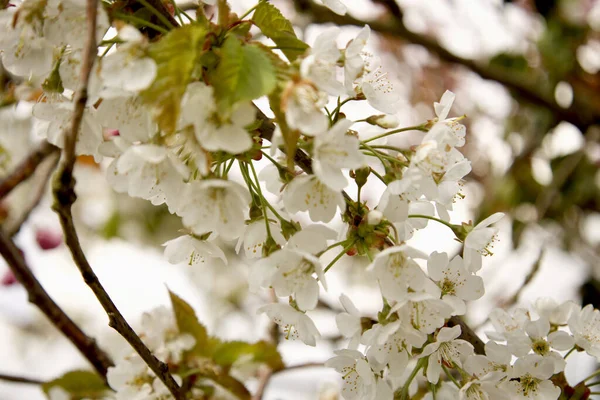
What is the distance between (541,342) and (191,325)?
0.56 m

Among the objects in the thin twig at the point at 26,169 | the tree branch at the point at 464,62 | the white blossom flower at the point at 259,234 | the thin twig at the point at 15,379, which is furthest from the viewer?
the tree branch at the point at 464,62

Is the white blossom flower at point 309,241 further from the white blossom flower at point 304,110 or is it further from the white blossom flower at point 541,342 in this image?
the white blossom flower at point 541,342

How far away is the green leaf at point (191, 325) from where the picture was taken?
3.07 feet

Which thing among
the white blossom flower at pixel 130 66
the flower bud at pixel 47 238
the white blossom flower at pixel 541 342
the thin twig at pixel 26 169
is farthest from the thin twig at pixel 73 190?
the flower bud at pixel 47 238

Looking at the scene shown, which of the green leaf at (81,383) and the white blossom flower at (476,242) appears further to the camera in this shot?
the green leaf at (81,383)

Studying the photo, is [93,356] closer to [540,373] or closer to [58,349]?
[540,373]

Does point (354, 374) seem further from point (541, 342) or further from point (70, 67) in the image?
point (70, 67)

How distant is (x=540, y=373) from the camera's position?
0.66 m

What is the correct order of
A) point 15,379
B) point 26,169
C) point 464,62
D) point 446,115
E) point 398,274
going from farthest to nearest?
point 464,62 < point 26,169 < point 15,379 < point 446,115 < point 398,274

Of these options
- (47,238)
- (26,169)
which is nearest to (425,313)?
(26,169)

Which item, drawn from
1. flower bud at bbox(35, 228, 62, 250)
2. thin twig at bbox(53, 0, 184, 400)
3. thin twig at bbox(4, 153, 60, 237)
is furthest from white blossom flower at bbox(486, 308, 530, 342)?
flower bud at bbox(35, 228, 62, 250)

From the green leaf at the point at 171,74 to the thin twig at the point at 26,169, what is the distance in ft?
2.77

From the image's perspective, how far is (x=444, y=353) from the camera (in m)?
0.66

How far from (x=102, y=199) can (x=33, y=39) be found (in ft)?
7.87
